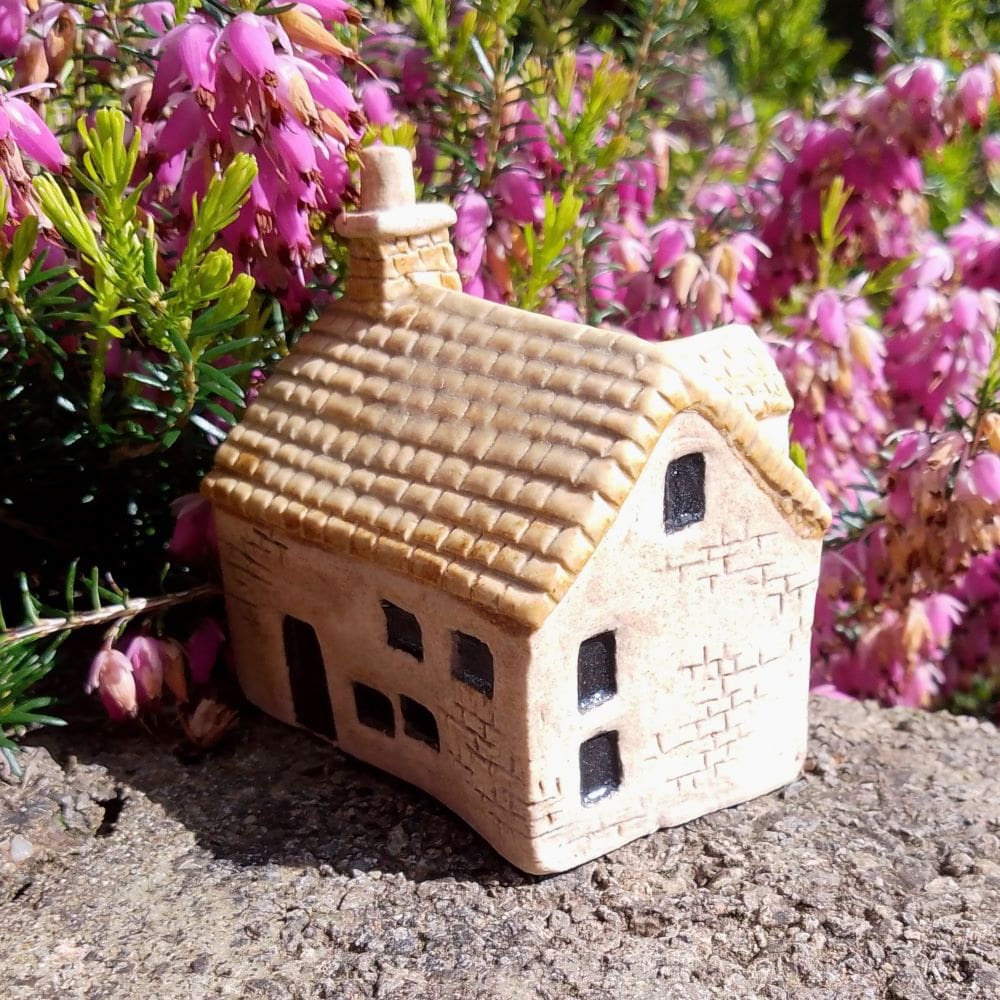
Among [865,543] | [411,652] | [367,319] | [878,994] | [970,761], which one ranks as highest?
[367,319]

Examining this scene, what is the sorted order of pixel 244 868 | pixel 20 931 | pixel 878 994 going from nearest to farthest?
pixel 878 994
pixel 20 931
pixel 244 868

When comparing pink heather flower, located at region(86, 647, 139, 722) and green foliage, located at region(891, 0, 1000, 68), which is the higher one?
green foliage, located at region(891, 0, 1000, 68)

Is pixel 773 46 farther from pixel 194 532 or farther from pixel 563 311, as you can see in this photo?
pixel 194 532

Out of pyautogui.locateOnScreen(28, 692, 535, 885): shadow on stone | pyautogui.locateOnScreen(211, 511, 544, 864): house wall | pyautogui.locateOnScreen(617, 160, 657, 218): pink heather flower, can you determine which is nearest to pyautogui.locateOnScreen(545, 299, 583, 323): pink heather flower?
pyautogui.locateOnScreen(617, 160, 657, 218): pink heather flower

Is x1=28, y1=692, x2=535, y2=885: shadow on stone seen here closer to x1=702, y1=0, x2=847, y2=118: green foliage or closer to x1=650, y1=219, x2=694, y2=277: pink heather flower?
x1=650, y1=219, x2=694, y2=277: pink heather flower

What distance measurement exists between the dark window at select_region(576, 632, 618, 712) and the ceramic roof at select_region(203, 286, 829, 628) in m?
0.23

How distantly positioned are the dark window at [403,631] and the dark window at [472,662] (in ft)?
0.32

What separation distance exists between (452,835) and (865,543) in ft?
4.41

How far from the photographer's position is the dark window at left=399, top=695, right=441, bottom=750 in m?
2.47

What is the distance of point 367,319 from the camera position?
2547mm

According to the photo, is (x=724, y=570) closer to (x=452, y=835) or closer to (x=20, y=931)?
(x=452, y=835)

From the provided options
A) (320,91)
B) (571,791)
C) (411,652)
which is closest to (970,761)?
(571,791)

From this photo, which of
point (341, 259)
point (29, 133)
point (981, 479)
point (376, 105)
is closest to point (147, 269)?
point (29, 133)

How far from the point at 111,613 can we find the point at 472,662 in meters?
0.86
